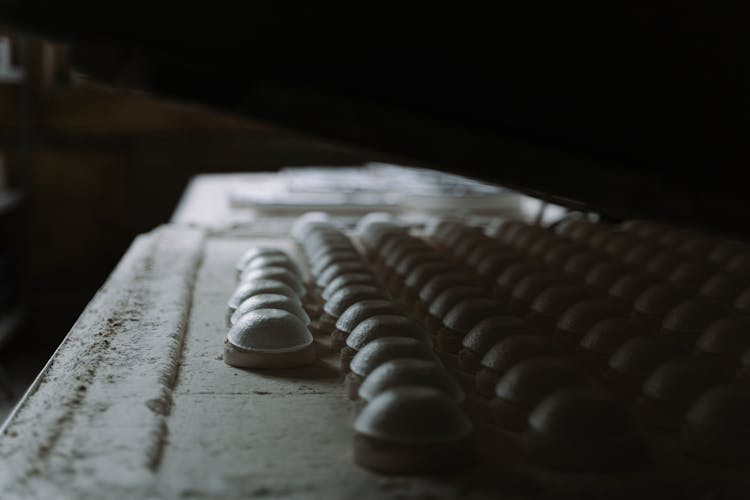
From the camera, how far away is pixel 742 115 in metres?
0.83

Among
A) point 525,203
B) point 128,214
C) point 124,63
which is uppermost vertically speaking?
point 124,63

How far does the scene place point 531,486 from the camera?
84 cm

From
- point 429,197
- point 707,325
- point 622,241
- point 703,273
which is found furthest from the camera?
point 429,197

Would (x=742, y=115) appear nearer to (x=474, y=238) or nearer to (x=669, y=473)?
(x=669, y=473)

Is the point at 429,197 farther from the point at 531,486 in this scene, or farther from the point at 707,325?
the point at 531,486

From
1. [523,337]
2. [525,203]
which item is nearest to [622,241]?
[523,337]

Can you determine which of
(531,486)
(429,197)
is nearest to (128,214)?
(429,197)

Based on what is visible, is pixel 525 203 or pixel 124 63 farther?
pixel 525 203

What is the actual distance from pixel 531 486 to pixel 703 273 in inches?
36.1

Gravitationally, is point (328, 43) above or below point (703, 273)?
above

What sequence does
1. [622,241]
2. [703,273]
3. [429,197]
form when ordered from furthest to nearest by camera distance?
[429,197], [622,241], [703,273]

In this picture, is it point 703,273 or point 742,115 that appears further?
point 703,273

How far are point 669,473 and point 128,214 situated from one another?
418cm

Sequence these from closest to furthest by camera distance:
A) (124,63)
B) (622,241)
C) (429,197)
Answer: (124,63) → (622,241) → (429,197)
